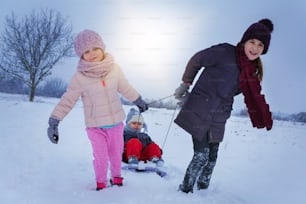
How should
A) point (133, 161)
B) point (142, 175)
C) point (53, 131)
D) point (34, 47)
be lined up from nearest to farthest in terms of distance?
point (53, 131) < point (142, 175) < point (133, 161) < point (34, 47)

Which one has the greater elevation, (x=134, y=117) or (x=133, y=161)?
(x=134, y=117)

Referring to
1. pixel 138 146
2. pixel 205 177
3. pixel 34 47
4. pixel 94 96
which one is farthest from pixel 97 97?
pixel 34 47

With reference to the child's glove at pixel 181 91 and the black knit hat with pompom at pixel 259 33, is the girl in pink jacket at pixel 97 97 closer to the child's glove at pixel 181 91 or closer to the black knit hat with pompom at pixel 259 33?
the child's glove at pixel 181 91

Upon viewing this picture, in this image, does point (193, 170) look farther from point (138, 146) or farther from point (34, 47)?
point (34, 47)

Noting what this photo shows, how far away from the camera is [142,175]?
8.49ft

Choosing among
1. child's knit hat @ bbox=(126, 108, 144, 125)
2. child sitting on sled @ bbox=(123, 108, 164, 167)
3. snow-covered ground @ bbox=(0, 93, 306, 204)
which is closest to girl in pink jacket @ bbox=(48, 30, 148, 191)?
snow-covered ground @ bbox=(0, 93, 306, 204)

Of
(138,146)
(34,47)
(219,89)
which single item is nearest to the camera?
(219,89)

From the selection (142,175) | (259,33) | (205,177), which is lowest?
(142,175)

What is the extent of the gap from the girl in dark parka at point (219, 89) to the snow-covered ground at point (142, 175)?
36 cm

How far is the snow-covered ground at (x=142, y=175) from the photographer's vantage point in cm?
191

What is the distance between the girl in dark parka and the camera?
209cm

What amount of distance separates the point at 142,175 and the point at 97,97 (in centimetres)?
87

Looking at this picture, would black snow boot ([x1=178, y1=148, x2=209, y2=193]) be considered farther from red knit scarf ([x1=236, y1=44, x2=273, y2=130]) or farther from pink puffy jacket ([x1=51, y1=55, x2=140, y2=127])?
pink puffy jacket ([x1=51, y1=55, x2=140, y2=127])

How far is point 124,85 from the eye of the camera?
2.18 m
